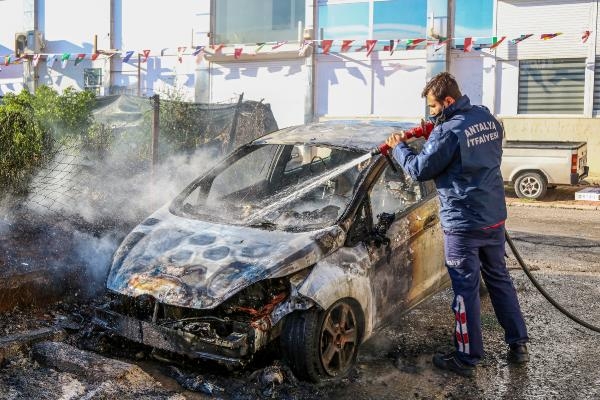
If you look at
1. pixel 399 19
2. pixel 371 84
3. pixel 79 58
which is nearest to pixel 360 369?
pixel 371 84

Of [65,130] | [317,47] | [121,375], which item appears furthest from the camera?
[317,47]

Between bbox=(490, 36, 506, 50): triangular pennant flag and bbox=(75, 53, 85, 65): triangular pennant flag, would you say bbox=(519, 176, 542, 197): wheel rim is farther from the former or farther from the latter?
bbox=(75, 53, 85, 65): triangular pennant flag

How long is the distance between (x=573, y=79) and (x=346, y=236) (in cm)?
1479

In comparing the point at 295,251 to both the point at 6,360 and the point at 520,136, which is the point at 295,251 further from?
the point at 520,136

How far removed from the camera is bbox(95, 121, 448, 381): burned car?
12.9 ft

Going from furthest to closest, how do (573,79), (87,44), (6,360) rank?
1. (87,44)
2. (573,79)
3. (6,360)

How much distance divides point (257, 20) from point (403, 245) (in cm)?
1722

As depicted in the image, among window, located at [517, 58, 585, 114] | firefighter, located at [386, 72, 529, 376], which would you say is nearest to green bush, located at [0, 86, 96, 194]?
firefighter, located at [386, 72, 529, 376]

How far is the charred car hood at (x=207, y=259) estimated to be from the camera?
3967 mm

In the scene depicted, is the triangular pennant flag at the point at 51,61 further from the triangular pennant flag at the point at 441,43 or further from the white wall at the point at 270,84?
the triangular pennant flag at the point at 441,43

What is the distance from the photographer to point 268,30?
20484 millimetres

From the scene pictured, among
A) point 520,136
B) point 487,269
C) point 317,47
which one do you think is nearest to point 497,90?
point 520,136

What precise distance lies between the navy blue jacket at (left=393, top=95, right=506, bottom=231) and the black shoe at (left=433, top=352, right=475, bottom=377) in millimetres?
880

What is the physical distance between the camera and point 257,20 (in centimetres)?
2067
